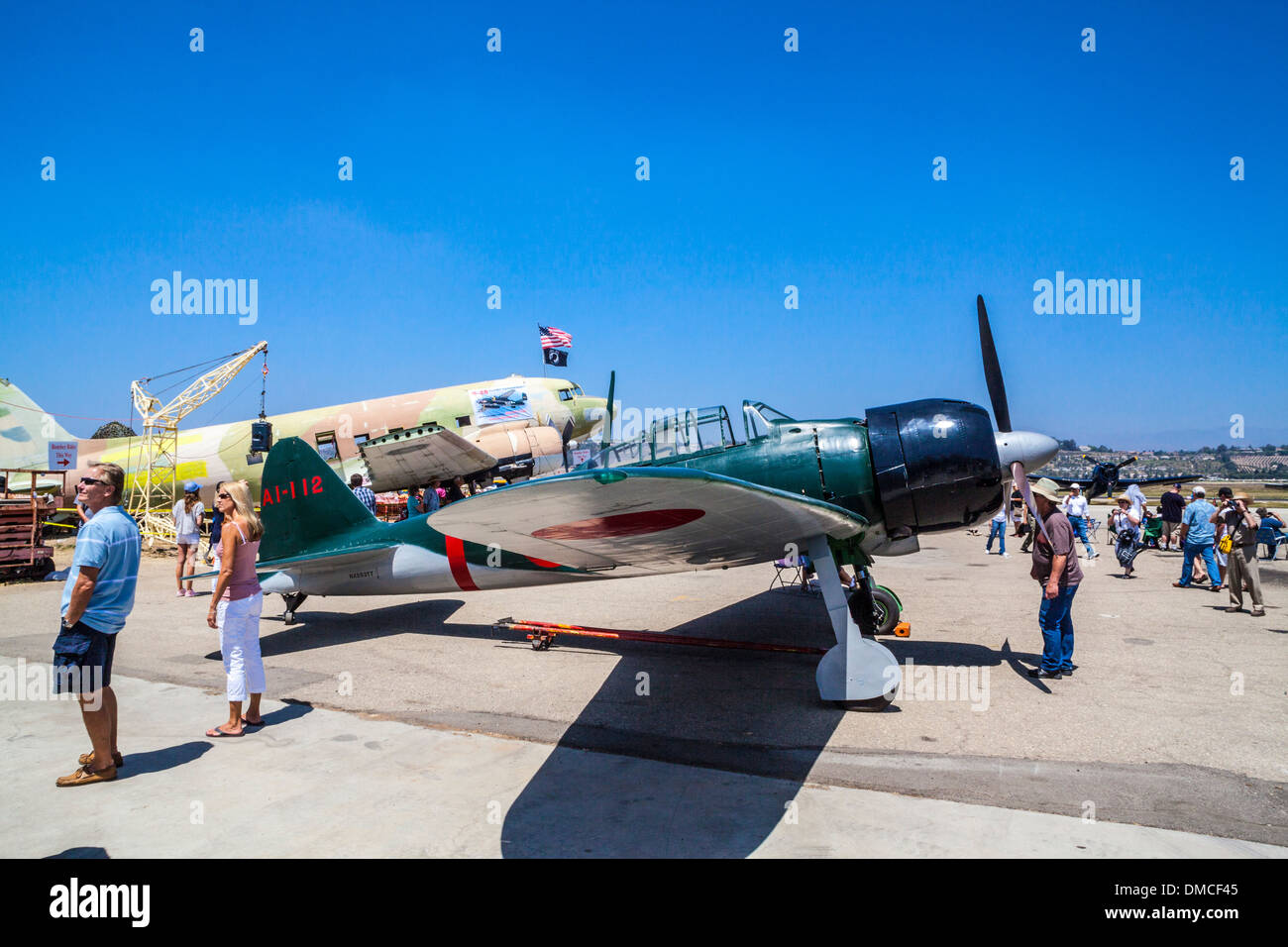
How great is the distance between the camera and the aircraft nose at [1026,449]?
634 cm

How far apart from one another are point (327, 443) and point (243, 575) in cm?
2008

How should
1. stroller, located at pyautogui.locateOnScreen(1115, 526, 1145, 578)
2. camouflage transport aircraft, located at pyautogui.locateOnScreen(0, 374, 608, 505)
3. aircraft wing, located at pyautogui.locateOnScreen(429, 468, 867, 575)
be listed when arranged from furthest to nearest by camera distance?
camouflage transport aircraft, located at pyautogui.locateOnScreen(0, 374, 608, 505) < stroller, located at pyautogui.locateOnScreen(1115, 526, 1145, 578) < aircraft wing, located at pyautogui.locateOnScreen(429, 468, 867, 575)

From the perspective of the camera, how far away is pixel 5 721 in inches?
212

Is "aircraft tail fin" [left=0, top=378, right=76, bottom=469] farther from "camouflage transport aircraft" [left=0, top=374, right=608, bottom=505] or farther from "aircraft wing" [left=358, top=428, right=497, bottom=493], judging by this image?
"aircraft wing" [left=358, top=428, right=497, bottom=493]

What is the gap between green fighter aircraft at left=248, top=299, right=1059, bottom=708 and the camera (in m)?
3.66

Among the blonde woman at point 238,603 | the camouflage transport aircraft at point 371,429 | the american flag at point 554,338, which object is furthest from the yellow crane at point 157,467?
the blonde woman at point 238,603

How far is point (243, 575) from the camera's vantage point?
16.6ft

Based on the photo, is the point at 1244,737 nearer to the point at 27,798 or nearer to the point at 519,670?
the point at 519,670

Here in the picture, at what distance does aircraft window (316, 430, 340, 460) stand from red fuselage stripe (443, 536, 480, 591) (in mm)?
17545

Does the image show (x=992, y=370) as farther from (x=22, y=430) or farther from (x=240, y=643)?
(x=22, y=430)

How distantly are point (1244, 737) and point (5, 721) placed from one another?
919cm

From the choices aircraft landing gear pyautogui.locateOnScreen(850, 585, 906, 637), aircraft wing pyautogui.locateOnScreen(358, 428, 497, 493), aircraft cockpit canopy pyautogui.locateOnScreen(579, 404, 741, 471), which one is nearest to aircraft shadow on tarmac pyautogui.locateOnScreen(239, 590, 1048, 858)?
aircraft landing gear pyautogui.locateOnScreen(850, 585, 906, 637)

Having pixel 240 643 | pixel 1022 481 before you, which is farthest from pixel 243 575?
pixel 1022 481
